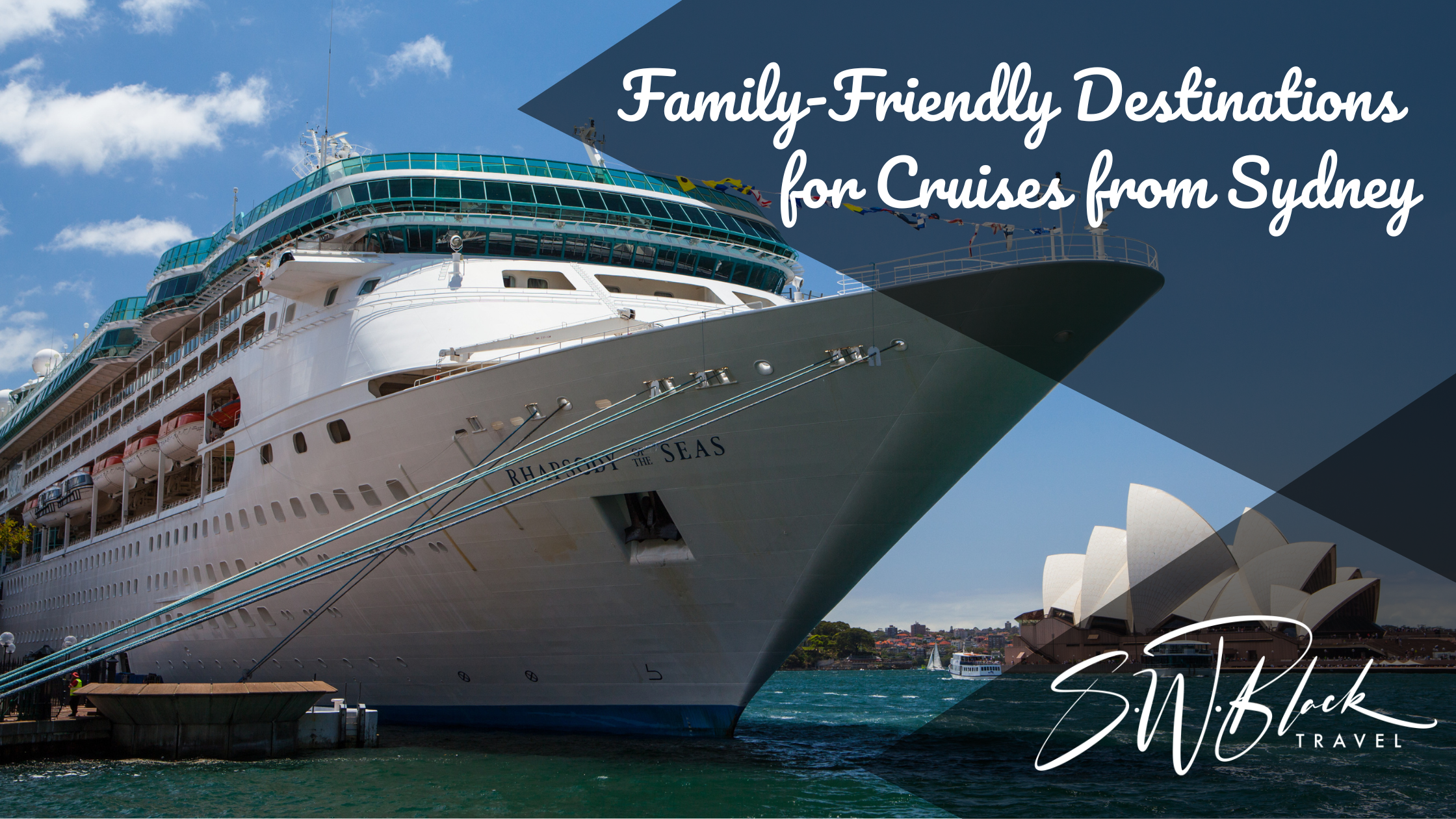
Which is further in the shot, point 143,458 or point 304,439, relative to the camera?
point 143,458

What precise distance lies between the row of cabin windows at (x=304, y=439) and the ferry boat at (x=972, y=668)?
230 ft

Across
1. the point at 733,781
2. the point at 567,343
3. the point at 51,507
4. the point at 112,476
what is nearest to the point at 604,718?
the point at 733,781

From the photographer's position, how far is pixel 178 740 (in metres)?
16.4

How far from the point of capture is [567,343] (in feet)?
53.4

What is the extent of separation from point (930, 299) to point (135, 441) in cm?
2514

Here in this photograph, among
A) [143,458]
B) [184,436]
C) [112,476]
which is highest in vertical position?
[184,436]

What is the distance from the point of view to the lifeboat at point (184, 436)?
25.4 meters

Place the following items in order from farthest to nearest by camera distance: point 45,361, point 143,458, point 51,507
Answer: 1. point 45,361
2. point 51,507
3. point 143,458

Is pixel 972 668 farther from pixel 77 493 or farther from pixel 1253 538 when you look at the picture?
pixel 77 493

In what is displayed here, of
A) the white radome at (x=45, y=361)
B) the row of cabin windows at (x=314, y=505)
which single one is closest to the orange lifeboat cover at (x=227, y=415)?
the row of cabin windows at (x=314, y=505)

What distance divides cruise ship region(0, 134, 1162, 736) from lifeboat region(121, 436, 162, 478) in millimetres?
3351

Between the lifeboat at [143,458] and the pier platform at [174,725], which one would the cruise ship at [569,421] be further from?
the lifeboat at [143,458]

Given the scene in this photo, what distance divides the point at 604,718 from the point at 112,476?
21.7 meters

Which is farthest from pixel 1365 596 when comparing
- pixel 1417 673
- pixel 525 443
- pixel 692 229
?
pixel 525 443
